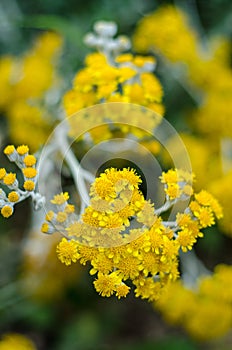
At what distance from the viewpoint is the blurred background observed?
2576mm

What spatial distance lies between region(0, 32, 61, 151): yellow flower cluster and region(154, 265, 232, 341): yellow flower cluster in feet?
2.79

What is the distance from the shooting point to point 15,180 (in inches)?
61.0

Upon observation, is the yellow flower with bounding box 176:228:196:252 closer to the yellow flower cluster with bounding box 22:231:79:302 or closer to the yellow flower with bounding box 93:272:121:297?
the yellow flower with bounding box 93:272:121:297

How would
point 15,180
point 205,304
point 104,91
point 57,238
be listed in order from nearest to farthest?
point 15,180 < point 104,91 < point 205,304 < point 57,238

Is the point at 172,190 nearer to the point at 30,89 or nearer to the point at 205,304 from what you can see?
the point at 205,304

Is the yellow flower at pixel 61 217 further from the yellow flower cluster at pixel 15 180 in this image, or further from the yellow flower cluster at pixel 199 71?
the yellow flower cluster at pixel 199 71

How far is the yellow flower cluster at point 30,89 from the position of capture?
97.5 inches

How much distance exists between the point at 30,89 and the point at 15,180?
1.13 m

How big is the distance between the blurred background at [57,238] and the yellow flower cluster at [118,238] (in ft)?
2.85

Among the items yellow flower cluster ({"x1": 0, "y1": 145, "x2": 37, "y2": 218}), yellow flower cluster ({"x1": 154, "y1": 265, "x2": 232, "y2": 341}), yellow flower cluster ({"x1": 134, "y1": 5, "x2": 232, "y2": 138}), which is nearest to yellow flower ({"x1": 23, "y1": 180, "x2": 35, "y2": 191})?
yellow flower cluster ({"x1": 0, "y1": 145, "x2": 37, "y2": 218})

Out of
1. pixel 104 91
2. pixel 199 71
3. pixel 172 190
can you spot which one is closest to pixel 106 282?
pixel 172 190

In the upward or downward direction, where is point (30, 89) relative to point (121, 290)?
downward

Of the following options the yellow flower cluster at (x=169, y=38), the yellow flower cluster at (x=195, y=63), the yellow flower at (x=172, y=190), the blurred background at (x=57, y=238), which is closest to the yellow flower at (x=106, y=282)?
the yellow flower at (x=172, y=190)

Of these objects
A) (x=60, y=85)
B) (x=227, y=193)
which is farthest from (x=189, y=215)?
(x=60, y=85)
